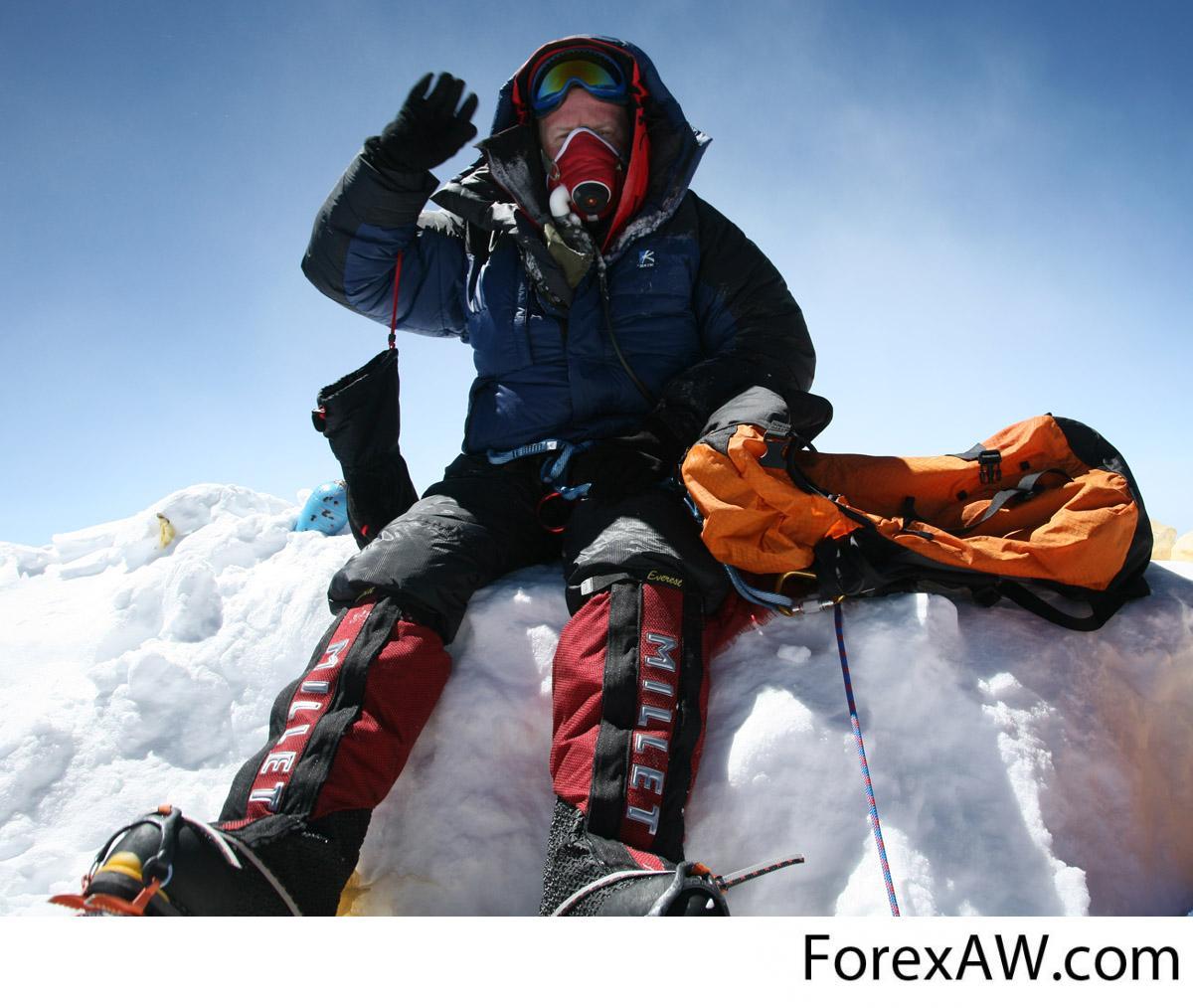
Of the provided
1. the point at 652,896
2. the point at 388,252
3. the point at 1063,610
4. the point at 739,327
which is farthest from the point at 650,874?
the point at 388,252

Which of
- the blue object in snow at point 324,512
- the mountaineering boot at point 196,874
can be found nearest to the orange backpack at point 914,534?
the mountaineering boot at point 196,874

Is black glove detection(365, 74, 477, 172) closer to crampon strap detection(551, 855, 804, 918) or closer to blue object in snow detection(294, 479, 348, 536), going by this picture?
crampon strap detection(551, 855, 804, 918)

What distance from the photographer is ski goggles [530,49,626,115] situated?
8.51 feet

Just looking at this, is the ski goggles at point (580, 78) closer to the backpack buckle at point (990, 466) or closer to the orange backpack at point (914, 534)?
the orange backpack at point (914, 534)

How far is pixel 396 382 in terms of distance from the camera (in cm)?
255

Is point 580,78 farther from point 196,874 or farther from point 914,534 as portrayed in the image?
point 196,874

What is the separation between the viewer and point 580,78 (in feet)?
8.49

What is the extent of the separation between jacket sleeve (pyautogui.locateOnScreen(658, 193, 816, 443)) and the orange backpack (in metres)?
0.26

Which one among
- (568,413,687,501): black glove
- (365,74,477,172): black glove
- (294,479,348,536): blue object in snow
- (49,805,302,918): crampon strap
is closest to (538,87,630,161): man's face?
(365,74,477,172): black glove

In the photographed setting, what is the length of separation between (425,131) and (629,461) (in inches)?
50.8

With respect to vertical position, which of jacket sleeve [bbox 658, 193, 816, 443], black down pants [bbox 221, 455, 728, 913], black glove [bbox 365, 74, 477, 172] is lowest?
black down pants [bbox 221, 455, 728, 913]
